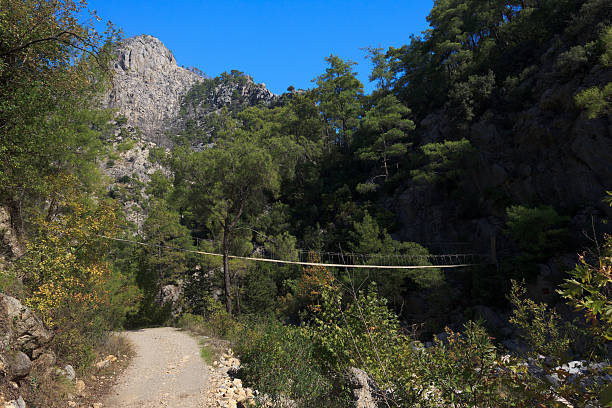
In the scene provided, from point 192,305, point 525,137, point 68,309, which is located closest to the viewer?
point 68,309

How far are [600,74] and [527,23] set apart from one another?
8.37m

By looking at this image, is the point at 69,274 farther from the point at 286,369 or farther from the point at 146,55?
the point at 146,55

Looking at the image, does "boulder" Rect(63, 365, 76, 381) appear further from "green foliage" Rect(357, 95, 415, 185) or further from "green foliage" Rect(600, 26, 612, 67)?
"green foliage" Rect(357, 95, 415, 185)

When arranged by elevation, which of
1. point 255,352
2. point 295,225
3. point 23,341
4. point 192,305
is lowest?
point 192,305

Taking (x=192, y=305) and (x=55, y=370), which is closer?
(x=55, y=370)

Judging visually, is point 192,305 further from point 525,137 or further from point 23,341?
point 525,137

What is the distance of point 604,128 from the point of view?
11641 mm

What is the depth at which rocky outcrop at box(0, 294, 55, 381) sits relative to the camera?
12.2 ft

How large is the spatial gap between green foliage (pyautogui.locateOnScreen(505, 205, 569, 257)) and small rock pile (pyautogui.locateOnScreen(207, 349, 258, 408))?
11093 millimetres

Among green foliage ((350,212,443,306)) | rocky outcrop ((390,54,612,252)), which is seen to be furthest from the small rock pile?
rocky outcrop ((390,54,612,252))

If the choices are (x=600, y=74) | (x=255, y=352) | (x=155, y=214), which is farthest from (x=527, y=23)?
(x=155, y=214)

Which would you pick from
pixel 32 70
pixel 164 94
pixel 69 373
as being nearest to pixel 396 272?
pixel 69 373

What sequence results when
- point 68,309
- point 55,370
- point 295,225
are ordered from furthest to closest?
point 295,225 → point 68,309 → point 55,370

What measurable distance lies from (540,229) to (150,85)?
301 feet
